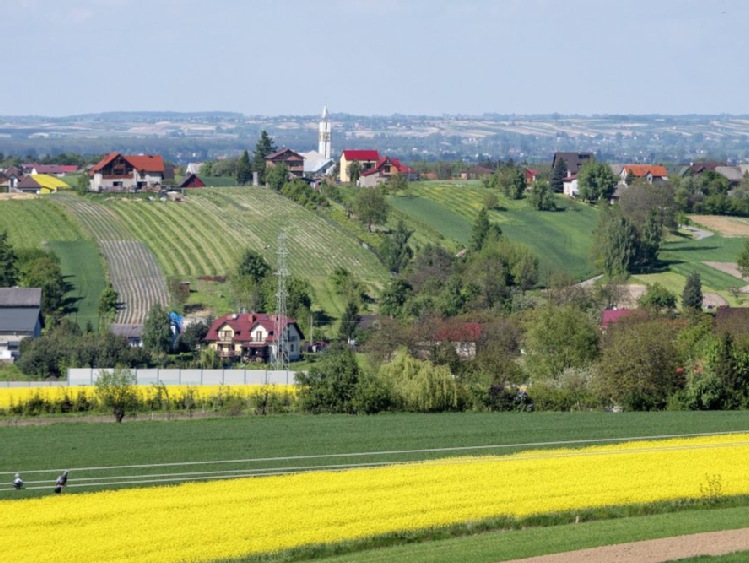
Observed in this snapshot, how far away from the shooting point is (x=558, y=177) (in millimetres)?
115250

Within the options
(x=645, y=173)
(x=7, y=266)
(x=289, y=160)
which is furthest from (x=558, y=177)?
(x=7, y=266)

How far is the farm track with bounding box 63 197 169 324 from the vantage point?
2867 inches

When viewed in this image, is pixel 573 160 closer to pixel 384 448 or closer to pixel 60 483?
pixel 384 448

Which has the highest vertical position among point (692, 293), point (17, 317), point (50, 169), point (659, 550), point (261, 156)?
point (659, 550)

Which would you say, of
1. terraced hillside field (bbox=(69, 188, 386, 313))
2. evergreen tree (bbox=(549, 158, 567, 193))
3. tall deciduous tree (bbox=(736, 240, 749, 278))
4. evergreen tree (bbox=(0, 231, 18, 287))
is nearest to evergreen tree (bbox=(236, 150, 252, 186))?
terraced hillside field (bbox=(69, 188, 386, 313))

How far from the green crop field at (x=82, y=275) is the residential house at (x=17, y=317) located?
2323 mm

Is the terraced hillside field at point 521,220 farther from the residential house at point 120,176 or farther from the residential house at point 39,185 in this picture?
the residential house at point 39,185

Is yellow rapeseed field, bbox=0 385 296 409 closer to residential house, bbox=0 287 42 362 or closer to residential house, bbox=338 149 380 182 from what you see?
residential house, bbox=0 287 42 362

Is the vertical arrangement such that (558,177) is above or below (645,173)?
above

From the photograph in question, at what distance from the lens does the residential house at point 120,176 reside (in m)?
107

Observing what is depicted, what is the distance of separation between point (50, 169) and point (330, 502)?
12252 cm

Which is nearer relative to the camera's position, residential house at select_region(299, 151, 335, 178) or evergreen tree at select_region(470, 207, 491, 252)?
evergreen tree at select_region(470, 207, 491, 252)

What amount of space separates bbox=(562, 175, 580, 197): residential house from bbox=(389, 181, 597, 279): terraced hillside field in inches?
149

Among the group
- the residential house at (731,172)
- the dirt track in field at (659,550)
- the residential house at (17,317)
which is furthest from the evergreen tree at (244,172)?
the dirt track in field at (659,550)
